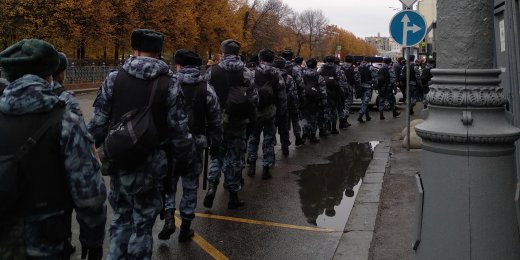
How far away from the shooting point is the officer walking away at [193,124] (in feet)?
16.6

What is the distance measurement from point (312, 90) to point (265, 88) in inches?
123

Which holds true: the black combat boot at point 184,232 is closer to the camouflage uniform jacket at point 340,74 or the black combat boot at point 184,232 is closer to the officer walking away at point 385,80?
the camouflage uniform jacket at point 340,74

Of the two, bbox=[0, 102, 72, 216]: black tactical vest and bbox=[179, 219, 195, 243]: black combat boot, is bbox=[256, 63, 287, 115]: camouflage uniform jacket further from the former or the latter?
bbox=[0, 102, 72, 216]: black tactical vest

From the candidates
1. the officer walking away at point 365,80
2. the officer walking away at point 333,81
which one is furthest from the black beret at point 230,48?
the officer walking away at point 365,80

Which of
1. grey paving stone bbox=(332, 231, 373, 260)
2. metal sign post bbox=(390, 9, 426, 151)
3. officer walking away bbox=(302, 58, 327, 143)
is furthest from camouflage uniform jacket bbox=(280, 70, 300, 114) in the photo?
grey paving stone bbox=(332, 231, 373, 260)

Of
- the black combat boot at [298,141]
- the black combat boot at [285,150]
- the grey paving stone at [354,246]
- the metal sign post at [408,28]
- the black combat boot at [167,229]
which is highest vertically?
the metal sign post at [408,28]

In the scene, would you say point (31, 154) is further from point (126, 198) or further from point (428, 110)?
point (428, 110)

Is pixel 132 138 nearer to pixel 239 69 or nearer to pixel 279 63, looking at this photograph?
pixel 239 69

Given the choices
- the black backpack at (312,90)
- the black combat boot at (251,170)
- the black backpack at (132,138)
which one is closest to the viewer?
the black backpack at (132,138)

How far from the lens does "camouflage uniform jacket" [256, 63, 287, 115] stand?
7766 millimetres

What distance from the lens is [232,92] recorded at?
20.0ft

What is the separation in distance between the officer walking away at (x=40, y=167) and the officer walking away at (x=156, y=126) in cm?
102

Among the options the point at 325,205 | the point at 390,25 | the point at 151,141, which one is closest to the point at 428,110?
the point at 151,141

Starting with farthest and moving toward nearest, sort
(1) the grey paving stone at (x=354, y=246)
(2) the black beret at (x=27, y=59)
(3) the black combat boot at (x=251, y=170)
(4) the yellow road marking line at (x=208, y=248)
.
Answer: (3) the black combat boot at (x=251, y=170) < (4) the yellow road marking line at (x=208, y=248) < (1) the grey paving stone at (x=354, y=246) < (2) the black beret at (x=27, y=59)
